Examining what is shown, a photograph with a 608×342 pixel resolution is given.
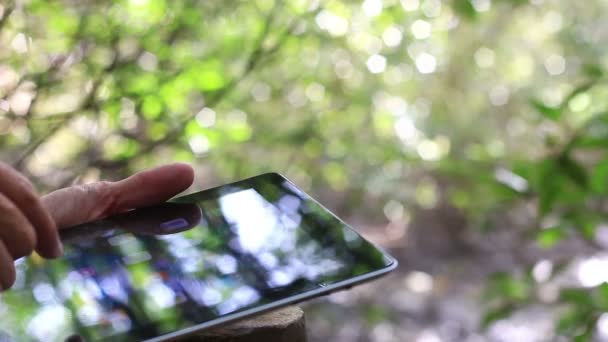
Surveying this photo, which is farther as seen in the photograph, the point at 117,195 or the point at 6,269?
the point at 117,195

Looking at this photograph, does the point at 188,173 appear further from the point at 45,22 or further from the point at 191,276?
the point at 45,22

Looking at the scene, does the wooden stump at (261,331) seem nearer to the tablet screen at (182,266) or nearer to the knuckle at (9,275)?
the tablet screen at (182,266)

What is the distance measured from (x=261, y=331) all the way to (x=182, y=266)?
10 centimetres

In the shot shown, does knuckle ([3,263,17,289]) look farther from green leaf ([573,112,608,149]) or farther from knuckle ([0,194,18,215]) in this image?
green leaf ([573,112,608,149])

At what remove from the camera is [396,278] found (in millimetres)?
2908

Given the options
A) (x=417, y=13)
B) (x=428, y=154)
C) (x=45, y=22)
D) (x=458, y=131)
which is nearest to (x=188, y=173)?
(x=45, y=22)

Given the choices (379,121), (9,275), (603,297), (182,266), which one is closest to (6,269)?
(9,275)

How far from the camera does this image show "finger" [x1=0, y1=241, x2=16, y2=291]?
2.05 ft

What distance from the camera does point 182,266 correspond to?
694mm

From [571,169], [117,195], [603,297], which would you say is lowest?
[117,195]


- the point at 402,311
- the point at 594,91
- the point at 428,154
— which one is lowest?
the point at 402,311

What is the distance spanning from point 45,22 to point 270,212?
32.3 inches

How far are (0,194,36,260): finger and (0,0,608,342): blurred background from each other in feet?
2.34

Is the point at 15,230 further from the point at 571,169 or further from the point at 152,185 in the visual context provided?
the point at 571,169
